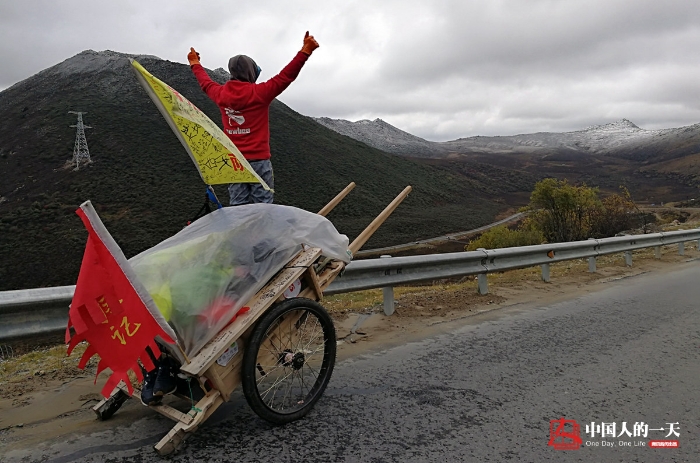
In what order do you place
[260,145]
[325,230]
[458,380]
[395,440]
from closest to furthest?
[395,440] < [325,230] < [458,380] < [260,145]

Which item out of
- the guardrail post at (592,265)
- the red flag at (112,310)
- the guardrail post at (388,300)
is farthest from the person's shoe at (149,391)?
the guardrail post at (592,265)

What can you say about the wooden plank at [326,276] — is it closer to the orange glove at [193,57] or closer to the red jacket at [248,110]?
the red jacket at [248,110]

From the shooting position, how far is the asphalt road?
2637 millimetres

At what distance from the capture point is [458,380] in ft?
12.1

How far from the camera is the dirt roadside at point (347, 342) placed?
290 centimetres

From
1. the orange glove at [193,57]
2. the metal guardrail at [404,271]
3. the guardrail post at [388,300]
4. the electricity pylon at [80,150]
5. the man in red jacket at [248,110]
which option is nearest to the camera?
the metal guardrail at [404,271]

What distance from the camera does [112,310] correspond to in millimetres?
2285

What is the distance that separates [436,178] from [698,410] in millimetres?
99779

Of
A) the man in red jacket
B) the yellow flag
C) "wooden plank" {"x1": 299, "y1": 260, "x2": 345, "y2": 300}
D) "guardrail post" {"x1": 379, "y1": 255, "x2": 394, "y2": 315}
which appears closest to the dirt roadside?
"guardrail post" {"x1": 379, "y1": 255, "x2": 394, "y2": 315}

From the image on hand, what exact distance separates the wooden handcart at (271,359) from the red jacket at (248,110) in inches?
55.2

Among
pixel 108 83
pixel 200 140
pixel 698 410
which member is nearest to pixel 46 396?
pixel 200 140

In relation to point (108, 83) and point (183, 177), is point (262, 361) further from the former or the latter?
point (108, 83)

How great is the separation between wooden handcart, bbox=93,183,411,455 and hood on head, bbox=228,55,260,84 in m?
1.88

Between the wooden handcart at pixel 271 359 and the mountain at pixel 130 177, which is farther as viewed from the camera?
the mountain at pixel 130 177
